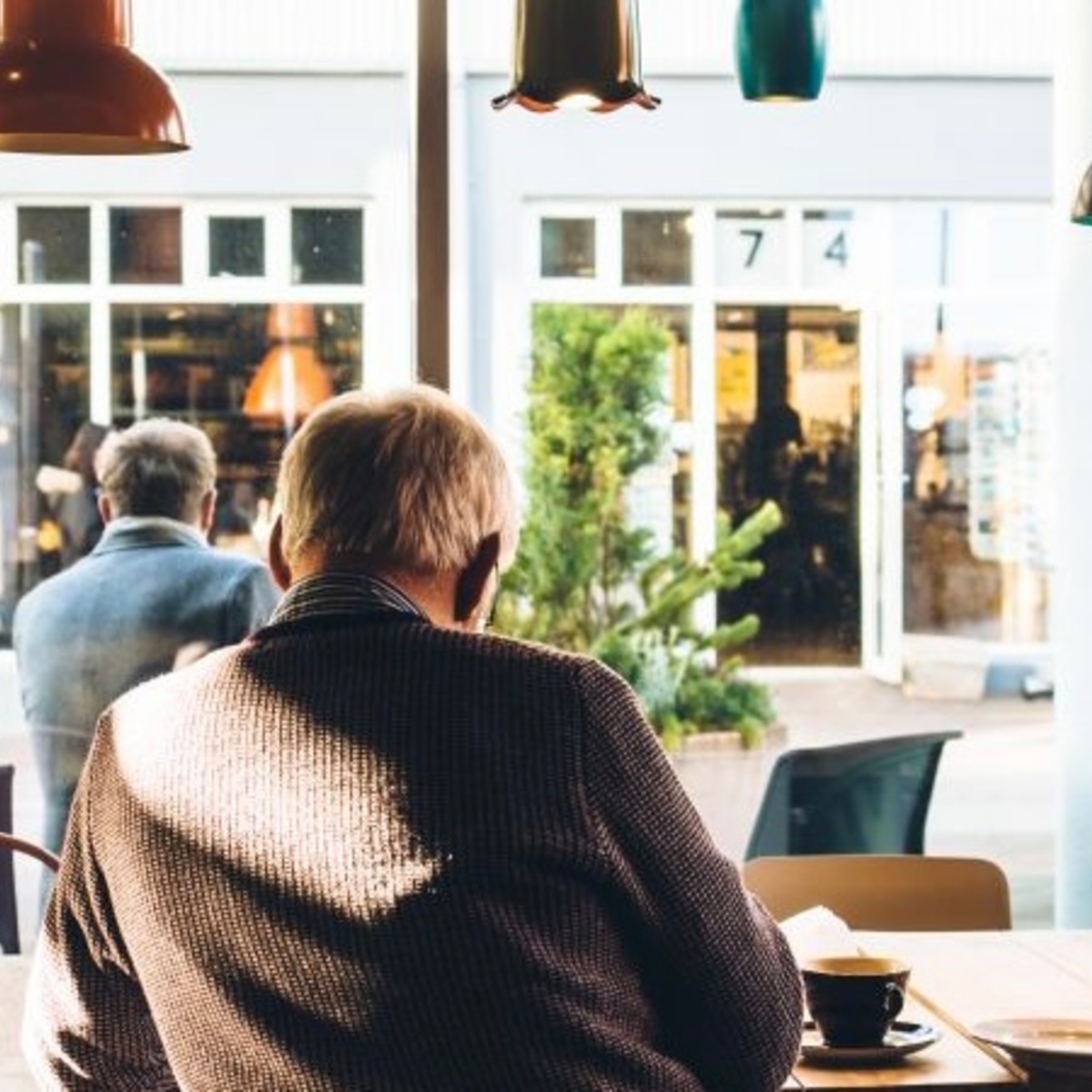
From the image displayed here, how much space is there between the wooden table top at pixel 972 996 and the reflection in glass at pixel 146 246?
5139 mm

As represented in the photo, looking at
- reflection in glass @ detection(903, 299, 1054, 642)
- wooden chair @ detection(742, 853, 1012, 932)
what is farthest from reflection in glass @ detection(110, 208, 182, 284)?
wooden chair @ detection(742, 853, 1012, 932)

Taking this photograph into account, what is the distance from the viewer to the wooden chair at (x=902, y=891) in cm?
360

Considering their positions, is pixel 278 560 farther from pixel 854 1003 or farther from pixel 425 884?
pixel 854 1003

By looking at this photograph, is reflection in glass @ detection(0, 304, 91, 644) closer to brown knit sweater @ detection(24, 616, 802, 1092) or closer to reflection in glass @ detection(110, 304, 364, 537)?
reflection in glass @ detection(110, 304, 364, 537)

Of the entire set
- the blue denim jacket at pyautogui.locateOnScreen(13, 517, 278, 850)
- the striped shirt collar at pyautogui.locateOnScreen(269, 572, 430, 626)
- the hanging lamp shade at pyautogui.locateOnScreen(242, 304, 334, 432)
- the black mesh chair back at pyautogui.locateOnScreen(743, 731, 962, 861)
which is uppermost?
the hanging lamp shade at pyautogui.locateOnScreen(242, 304, 334, 432)

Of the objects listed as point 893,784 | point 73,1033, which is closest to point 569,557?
point 893,784

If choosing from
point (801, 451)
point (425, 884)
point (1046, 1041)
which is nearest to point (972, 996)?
point (1046, 1041)

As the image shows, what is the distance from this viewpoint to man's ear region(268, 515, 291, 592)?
2.03m

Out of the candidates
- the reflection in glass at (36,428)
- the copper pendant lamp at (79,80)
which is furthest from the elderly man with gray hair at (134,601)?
the reflection in glass at (36,428)

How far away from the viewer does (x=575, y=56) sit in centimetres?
274

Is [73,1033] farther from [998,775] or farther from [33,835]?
[998,775]

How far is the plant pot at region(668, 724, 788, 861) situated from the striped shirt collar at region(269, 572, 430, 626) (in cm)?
461

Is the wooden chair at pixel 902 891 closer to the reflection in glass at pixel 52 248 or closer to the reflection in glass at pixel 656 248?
the reflection in glass at pixel 52 248

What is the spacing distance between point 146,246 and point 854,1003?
5.89 metres
